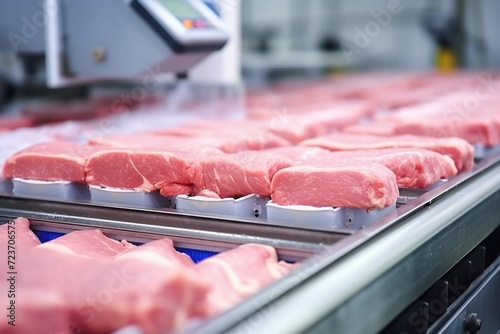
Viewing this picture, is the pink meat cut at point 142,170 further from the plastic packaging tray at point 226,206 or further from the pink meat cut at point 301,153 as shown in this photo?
the pink meat cut at point 301,153

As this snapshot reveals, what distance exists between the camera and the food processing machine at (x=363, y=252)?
3.69 ft

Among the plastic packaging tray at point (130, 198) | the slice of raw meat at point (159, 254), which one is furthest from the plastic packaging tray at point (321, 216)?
the plastic packaging tray at point (130, 198)

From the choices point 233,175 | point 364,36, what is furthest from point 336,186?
point 364,36

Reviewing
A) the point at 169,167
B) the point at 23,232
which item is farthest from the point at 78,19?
the point at 23,232

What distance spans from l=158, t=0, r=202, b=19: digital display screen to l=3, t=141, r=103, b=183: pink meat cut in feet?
3.54

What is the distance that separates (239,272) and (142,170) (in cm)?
62

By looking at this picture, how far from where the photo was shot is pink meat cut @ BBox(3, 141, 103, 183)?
1.89 metres

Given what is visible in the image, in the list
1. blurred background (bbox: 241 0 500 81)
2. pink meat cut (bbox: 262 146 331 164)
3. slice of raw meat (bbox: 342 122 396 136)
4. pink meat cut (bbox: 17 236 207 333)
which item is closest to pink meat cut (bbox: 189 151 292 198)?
pink meat cut (bbox: 262 146 331 164)

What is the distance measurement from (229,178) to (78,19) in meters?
1.50

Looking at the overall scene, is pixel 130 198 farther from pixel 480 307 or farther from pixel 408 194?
pixel 480 307

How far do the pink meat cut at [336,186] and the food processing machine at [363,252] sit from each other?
66mm

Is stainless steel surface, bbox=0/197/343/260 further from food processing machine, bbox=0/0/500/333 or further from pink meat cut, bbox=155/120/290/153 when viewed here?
pink meat cut, bbox=155/120/290/153

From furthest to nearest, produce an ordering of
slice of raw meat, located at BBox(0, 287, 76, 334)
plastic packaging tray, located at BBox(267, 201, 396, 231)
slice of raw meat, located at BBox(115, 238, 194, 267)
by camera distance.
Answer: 1. plastic packaging tray, located at BBox(267, 201, 396, 231)
2. slice of raw meat, located at BBox(115, 238, 194, 267)
3. slice of raw meat, located at BBox(0, 287, 76, 334)

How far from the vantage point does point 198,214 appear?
159cm
